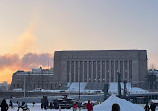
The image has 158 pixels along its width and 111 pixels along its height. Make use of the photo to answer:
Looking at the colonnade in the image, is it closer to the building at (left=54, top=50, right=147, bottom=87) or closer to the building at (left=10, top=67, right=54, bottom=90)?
the building at (left=54, top=50, right=147, bottom=87)

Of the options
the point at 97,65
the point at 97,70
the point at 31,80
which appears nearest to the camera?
the point at 97,65

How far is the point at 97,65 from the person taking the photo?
166000mm

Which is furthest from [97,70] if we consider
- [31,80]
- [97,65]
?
[31,80]

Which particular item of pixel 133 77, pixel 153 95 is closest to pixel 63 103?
pixel 153 95

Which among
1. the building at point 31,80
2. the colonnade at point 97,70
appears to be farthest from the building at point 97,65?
the building at point 31,80

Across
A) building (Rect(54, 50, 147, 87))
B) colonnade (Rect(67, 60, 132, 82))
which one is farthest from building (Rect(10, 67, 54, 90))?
colonnade (Rect(67, 60, 132, 82))

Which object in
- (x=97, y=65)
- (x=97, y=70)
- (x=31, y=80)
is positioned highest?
(x=97, y=65)

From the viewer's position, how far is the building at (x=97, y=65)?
16100 centimetres

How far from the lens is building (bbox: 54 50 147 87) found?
161 meters

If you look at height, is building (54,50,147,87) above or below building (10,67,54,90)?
above

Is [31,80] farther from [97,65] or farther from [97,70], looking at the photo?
[97,65]

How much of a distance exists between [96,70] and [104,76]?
453cm

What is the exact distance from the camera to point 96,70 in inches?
6535

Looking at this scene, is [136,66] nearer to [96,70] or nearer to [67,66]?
[96,70]
